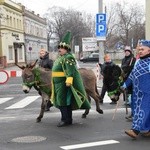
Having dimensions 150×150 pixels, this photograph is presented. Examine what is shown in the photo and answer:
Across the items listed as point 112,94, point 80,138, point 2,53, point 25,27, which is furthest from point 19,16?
point 80,138

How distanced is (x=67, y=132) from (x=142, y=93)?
185 centimetres

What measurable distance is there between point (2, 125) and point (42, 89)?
1.23 metres

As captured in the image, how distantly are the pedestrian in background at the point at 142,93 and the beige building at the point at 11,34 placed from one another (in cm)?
4218

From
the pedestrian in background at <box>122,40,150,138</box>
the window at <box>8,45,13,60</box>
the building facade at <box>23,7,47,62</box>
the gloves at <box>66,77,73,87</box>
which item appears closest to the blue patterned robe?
the pedestrian in background at <box>122,40,150,138</box>

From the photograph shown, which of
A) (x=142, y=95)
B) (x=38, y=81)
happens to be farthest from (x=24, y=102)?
(x=142, y=95)

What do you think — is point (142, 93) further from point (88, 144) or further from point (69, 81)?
point (69, 81)

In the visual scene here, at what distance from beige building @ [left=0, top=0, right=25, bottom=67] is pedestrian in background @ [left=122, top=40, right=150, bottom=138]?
138 feet

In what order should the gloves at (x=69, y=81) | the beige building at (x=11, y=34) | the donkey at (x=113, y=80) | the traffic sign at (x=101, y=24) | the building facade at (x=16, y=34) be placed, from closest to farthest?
the gloves at (x=69, y=81), the donkey at (x=113, y=80), the traffic sign at (x=101, y=24), the beige building at (x=11, y=34), the building facade at (x=16, y=34)

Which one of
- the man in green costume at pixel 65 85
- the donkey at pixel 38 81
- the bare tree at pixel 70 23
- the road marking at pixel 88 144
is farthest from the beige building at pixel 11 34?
the road marking at pixel 88 144

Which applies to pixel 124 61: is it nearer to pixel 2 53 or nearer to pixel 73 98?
pixel 73 98

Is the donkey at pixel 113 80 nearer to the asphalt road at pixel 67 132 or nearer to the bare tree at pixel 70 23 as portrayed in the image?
the asphalt road at pixel 67 132

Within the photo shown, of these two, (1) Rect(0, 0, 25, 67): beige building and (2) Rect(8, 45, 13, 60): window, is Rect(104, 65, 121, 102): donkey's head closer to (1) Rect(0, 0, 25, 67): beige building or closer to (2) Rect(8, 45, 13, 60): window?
(1) Rect(0, 0, 25, 67): beige building

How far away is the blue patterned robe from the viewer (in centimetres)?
777

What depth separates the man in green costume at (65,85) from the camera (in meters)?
9.27
